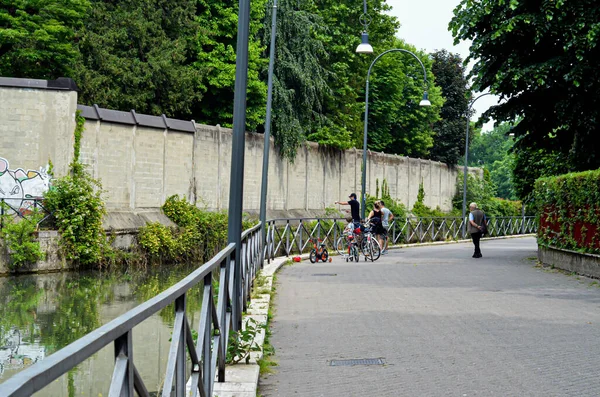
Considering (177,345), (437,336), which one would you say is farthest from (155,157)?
(177,345)

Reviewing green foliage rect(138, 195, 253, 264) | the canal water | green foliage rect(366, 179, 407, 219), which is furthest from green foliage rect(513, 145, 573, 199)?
the canal water

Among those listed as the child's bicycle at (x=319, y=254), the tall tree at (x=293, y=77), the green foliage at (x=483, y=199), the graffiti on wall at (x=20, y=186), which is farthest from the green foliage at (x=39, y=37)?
the green foliage at (x=483, y=199)

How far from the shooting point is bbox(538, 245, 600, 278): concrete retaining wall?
16.9 meters

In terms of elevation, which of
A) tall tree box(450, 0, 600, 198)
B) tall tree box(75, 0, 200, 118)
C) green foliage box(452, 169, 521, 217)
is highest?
tall tree box(75, 0, 200, 118)

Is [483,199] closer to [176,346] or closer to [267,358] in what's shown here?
[267,358]

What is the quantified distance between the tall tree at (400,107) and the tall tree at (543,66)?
1125 inches

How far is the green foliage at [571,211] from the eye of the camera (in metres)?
17.1

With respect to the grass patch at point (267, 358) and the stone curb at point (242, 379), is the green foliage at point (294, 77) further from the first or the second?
the stone curb at point (242, 379)

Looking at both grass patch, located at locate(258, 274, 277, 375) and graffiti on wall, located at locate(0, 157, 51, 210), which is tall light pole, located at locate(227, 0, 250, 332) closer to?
grass patch, located at locate(258, 274, 277, 375)

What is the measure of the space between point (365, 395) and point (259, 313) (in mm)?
4179

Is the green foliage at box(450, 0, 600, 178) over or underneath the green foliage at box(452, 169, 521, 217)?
over

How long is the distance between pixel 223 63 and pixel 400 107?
70.9 ft

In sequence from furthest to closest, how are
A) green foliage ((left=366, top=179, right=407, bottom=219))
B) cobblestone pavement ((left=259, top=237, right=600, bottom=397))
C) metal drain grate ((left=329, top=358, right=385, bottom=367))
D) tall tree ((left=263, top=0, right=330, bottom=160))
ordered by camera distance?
1. green foliage ((left=366, top=179, right=407, bottom=219))
2. tall tree ((left=263, top=0, right=330, bottom=160))
3. metal drain grate ((left=329, top=358, right=385, bottom=367))
4. cobblestone pavement ((left=259, top=237, right=600, bottom=397))

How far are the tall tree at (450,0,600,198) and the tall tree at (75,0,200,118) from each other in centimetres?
1677
